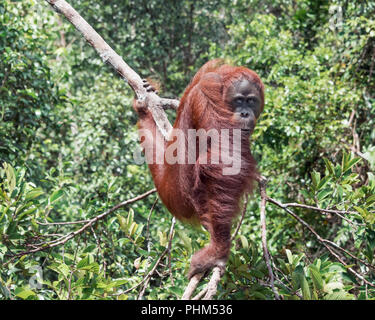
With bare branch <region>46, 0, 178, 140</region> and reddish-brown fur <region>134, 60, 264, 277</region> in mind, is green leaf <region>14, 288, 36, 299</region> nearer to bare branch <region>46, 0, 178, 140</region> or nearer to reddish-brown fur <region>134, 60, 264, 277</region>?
reddish-brown fur <region>134, 60, 264, 277</region>

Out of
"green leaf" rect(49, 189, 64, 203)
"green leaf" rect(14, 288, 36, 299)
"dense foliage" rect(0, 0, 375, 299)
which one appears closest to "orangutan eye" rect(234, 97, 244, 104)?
"dense foliage" rect(0, 0, 375, 299)

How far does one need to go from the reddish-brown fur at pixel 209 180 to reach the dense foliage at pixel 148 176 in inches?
11.5

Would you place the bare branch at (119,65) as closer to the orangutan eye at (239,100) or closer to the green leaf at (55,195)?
the orangutan eye at (239,100)

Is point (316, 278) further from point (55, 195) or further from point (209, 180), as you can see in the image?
point (55, 195)

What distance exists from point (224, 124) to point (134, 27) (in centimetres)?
741

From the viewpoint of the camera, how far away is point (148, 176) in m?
7.84

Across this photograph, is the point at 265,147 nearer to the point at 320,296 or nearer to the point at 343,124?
the point at 343,124

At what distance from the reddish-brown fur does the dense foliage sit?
293 mm

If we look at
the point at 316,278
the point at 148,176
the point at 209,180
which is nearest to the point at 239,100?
the point at 209,180

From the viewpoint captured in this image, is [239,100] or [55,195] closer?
[239,100]

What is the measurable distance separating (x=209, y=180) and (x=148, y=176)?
Answer: 15.9 ft

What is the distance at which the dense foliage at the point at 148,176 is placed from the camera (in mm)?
3102

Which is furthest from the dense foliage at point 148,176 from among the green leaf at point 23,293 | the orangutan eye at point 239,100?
the orangutan eye at point 239,100
